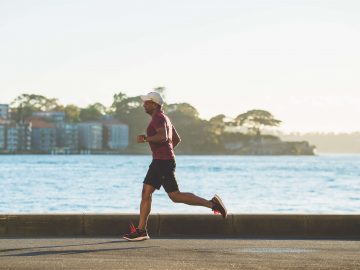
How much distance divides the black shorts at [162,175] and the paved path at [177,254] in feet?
2.22

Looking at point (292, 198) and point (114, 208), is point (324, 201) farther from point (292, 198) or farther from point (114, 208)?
point (114, 208)

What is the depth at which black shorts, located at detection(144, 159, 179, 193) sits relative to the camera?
418 inches

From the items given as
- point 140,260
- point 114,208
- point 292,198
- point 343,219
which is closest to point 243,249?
point 140,260

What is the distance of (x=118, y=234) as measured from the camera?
11.5m

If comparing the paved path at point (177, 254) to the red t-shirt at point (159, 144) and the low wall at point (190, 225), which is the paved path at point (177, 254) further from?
the red t-shirt at point (159, 144)

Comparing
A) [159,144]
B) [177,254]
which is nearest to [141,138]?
[159,144]

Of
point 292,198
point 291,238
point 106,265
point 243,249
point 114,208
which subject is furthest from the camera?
point 292,198

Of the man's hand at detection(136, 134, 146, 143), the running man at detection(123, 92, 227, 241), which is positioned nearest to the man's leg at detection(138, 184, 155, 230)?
the running man at detection(123, 92, 227, 241)

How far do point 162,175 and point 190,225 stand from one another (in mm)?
1274

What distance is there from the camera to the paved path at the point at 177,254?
8.49m

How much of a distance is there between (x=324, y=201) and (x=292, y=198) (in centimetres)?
398

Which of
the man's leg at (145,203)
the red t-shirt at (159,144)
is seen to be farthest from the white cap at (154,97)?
the man's leg at (145,203)

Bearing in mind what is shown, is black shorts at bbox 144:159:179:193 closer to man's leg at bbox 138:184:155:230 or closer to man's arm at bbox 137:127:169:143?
man's leg at bbox 138:184:155:230

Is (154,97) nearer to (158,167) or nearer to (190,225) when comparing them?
(158,167)
